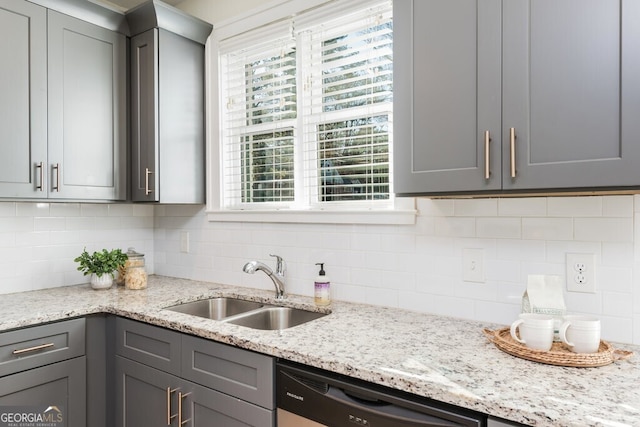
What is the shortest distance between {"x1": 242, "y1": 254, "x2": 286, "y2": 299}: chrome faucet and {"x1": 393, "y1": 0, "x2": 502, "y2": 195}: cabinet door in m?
0.85

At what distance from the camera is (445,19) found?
4.63 ft

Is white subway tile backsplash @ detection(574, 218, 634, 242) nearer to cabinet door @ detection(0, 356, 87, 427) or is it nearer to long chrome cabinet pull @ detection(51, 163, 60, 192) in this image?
cabinet door @ detection(0, 356, 87, 427)

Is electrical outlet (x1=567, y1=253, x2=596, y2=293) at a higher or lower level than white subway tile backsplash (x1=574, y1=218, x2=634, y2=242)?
lower

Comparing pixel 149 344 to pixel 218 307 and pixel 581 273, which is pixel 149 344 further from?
pixel 581 273

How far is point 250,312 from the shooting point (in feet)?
6.61

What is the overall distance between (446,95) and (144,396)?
1.75 m

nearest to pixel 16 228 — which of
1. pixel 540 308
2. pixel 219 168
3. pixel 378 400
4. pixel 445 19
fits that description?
pixel 219 168

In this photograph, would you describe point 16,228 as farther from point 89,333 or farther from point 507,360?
point 507,360

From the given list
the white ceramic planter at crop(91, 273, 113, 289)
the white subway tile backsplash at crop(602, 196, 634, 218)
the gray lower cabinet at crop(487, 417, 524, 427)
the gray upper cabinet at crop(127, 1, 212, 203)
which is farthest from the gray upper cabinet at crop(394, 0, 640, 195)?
the white ceramic planter at crop(91, 273, 113, 289)

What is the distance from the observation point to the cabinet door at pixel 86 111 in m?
2.15

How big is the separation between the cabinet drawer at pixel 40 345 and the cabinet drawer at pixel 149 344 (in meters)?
0.17

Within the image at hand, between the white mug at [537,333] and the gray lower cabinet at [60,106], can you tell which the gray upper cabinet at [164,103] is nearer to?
the gray lower cabinet at [60,106]

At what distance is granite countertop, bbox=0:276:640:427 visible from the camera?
38.5 inches

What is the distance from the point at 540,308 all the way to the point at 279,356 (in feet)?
2.84
